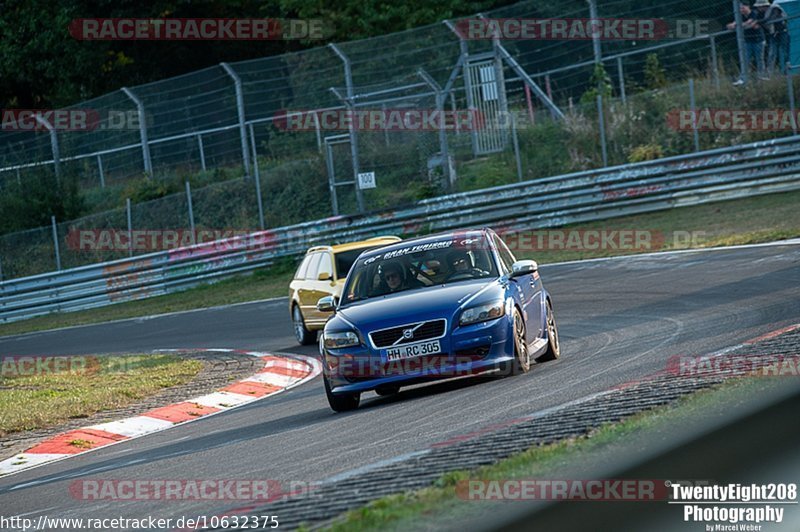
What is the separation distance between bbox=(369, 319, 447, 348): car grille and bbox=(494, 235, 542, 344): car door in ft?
3.43

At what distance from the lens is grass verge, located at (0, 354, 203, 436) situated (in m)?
13.4

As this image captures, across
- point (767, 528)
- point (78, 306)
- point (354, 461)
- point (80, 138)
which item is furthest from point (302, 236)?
point (767, 528)

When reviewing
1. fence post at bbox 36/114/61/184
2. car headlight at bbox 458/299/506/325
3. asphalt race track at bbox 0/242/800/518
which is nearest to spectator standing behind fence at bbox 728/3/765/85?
asphalt race track at bbox 0/242/800/518

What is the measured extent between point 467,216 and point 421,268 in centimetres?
1690

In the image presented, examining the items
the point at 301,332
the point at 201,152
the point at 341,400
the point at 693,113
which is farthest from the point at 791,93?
the point at 341,400

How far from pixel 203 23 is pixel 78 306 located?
60.3 feet

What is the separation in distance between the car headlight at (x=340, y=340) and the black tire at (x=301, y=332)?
7.63 meters

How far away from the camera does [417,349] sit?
10148mm

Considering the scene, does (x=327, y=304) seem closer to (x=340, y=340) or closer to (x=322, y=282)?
(x=340, y=340)

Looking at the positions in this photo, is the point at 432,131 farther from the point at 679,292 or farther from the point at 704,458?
the point at 704,458

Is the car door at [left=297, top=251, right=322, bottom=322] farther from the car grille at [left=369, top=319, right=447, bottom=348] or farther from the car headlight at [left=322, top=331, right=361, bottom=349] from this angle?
the car grille at [left=369, top=319, right=447, bottom=348]

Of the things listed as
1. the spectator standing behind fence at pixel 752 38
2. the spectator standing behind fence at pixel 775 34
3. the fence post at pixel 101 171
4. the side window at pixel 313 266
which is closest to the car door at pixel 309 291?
the side window at pixel 313 266

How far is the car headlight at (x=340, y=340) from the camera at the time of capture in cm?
1037

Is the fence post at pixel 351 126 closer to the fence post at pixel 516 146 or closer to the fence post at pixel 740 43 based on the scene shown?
the fence post at pixel 516 146
